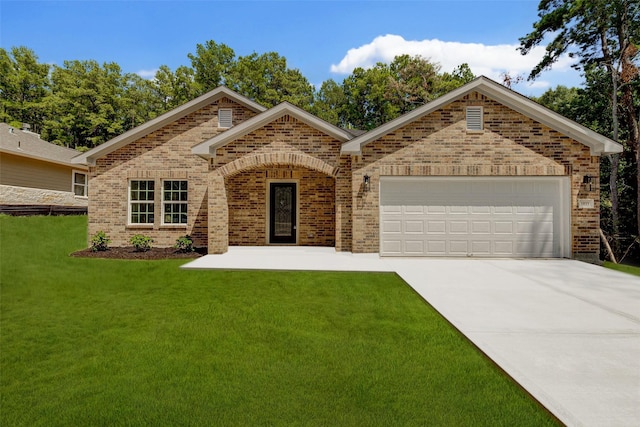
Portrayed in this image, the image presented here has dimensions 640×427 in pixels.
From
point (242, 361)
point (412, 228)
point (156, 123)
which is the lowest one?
point (242, 361)

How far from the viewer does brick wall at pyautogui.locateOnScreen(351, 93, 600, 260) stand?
10.7m

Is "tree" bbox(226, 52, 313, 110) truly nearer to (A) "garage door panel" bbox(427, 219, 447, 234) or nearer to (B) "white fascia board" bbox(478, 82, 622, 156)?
(B) "white fascia board" bbox(478, 82, 622, 156)

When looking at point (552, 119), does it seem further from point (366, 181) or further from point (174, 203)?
point (174, 203)

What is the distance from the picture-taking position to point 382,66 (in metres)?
37.9

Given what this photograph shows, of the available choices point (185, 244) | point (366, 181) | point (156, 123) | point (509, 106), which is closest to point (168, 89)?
point (156, 123)

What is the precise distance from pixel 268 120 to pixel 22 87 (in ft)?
125

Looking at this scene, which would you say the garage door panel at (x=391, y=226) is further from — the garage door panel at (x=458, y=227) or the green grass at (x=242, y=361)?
the green grass at (x=242, y=361)

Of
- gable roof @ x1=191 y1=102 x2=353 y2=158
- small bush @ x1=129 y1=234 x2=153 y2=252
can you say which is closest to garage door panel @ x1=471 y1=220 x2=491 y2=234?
gable roof @ x1=191 y1=102 x2=353 y2=158

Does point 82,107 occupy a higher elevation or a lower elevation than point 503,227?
higher

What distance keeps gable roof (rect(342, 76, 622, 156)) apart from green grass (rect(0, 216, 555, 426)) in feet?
17.7

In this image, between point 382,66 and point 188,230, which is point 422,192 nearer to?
point 188,230

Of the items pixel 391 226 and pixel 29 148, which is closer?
pixel 391 226

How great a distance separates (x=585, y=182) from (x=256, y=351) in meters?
11.4

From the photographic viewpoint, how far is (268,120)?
37.5ft
